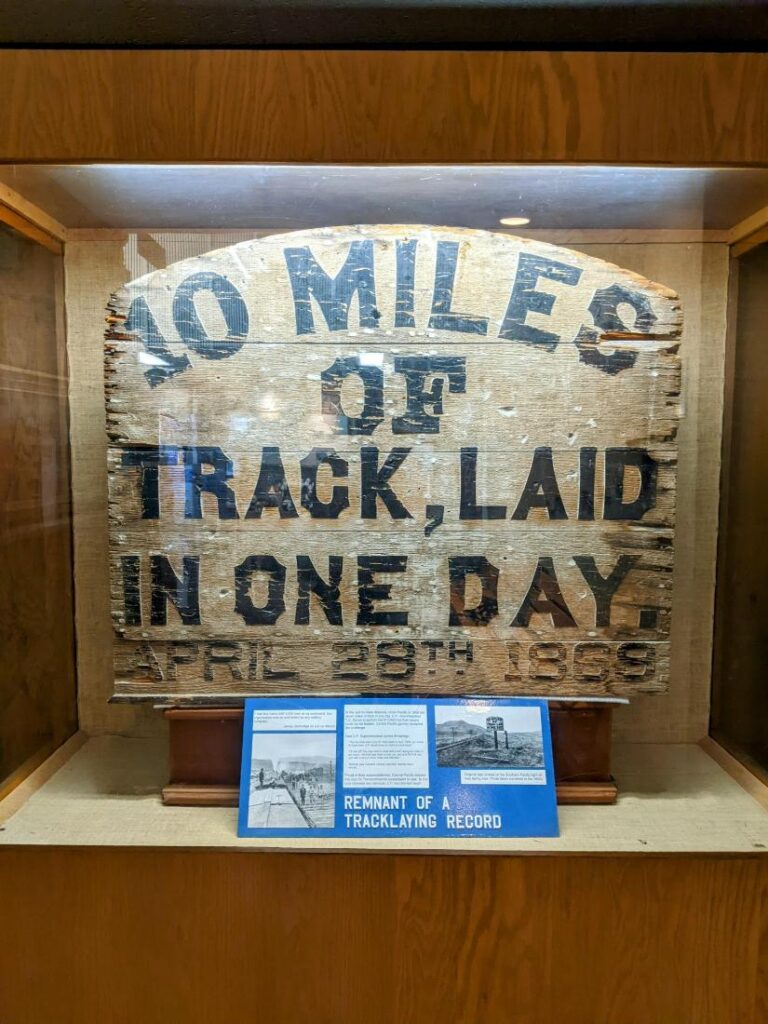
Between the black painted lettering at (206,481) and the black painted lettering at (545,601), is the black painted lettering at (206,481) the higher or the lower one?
the higher one

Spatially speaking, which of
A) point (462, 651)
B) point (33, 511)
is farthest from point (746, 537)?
point (33, 511)

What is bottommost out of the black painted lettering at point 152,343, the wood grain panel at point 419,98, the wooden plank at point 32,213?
the black painted lettering at point 152,343

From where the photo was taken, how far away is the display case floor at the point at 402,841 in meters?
1.35

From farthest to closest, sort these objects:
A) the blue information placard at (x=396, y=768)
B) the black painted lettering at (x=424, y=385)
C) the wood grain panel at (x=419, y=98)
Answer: the black painted lettering at (x=424, y=385)
the blue information placard at (x=396, y=768)
the wood grain panel at (x=419, y=98)

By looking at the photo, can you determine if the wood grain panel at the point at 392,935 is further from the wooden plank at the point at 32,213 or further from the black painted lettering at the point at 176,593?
the wooden plank at the point at 32,213

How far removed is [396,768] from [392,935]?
0.96 ft

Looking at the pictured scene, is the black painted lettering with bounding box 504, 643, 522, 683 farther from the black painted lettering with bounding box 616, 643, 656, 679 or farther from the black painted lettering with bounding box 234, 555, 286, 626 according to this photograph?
the black painted lettering with bounding box 234, 555, 286, 626

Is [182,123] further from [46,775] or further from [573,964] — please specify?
[573,964]

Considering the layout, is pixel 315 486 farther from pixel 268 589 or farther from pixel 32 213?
pixel 32 213

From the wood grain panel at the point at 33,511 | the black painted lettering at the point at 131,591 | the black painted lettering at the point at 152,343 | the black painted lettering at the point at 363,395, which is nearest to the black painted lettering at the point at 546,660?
the black painted lettering at the point at 363,395

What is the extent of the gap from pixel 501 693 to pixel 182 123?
1292mm

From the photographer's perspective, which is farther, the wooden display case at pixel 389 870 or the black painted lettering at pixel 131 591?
the black painted lettering at pixel 131 591

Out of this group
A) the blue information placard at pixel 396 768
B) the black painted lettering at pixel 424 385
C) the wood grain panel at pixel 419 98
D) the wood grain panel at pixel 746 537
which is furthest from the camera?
the wood grain panel at pixel 746 537

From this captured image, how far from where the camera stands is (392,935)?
1.33 metres
